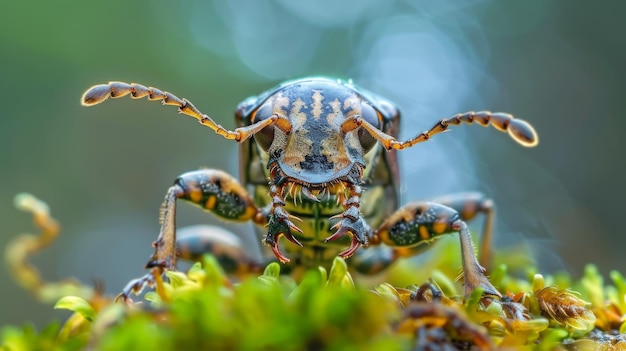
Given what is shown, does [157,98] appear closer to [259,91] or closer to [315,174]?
[315,174]

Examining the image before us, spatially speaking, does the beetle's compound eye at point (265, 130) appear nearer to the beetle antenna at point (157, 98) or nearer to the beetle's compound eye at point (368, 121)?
the beetle antenna at point (157, 98)

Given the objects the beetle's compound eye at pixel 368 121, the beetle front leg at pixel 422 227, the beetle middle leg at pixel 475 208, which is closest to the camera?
the beetle front leg at pixel 422 227

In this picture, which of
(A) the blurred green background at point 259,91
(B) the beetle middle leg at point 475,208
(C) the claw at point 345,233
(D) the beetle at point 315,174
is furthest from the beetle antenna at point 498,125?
(A) the blurred green background at point 259,91

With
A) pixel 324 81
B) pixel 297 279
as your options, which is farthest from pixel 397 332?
pixel 297 279

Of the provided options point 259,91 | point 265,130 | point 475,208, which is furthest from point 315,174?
point 259,91

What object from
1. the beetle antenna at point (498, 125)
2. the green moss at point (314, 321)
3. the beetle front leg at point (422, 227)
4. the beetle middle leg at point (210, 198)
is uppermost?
the beetle middle leg at point (210, 198)

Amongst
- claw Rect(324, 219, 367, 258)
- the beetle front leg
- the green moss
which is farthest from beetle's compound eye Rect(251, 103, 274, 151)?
the green moss

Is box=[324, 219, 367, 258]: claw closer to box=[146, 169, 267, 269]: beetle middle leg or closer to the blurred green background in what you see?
box=[146, 169, 267, 269]: beetle middle leg
